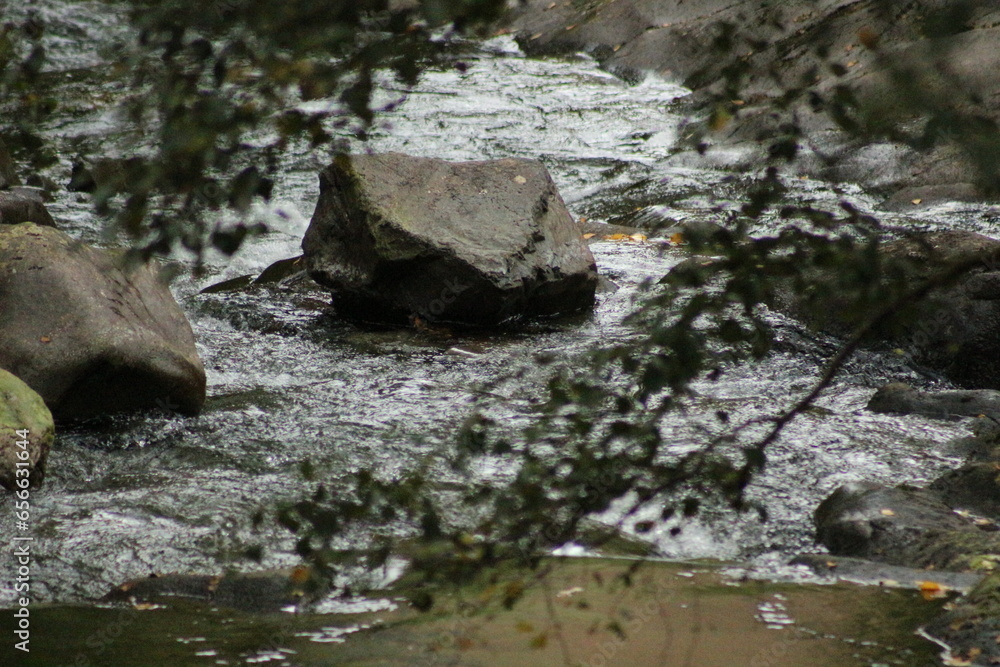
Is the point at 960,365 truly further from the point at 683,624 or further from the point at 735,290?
the point at 735,290

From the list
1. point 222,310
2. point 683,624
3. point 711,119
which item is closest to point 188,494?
point 683,624

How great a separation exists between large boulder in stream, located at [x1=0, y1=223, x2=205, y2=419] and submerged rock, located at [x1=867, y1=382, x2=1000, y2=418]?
415 cm

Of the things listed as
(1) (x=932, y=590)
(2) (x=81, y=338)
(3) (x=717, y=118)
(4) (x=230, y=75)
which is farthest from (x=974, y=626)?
(2) (x=81, y=338)

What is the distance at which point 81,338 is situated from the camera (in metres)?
5.61

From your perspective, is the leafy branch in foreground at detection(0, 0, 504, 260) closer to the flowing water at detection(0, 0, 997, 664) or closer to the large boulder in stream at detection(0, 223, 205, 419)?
the flowing water at detection(0, 0, 997, 664)

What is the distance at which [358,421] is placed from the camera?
6.06 m

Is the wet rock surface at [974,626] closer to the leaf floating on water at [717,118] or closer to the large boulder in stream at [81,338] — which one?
the leaf floating on water at [717,118]

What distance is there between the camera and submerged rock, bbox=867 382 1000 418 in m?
6.14

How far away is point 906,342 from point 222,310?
4983 mm

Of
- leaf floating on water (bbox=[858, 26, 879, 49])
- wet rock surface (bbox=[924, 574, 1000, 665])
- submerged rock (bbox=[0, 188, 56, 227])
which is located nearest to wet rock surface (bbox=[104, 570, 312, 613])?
wet rock surface (bbox=[924, 574, 1000, 665])

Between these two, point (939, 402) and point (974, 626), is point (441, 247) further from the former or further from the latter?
point (974, 626)

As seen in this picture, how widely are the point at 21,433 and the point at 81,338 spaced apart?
873mm

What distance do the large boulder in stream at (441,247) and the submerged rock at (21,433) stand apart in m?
2.85

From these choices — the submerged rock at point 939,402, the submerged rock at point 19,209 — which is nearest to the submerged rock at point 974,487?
the submerged rock at point 939,402
